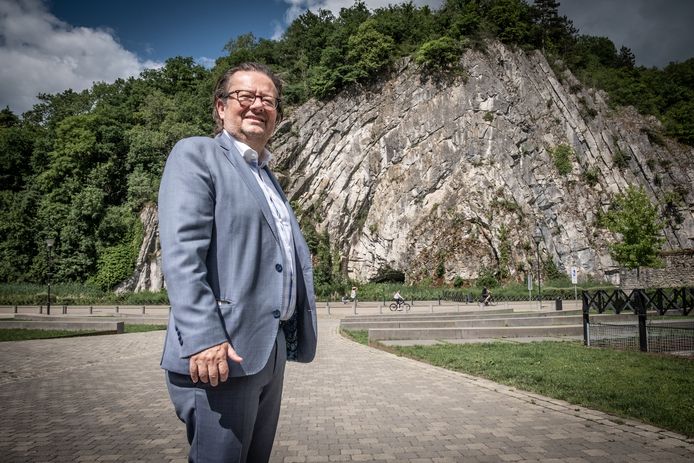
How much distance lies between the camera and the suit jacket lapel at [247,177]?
2.20 metres

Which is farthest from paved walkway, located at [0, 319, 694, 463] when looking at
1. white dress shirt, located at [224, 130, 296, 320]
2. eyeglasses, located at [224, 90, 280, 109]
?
eyeglasses, located at [224, 90, 280, 109]

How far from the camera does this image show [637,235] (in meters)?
36.4

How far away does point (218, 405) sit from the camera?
189 centimetres

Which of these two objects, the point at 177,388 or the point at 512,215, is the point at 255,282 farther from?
the point at 512,215

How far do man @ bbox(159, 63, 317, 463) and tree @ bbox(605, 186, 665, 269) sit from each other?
42.0 meters

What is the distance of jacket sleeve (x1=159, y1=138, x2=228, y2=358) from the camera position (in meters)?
1.80

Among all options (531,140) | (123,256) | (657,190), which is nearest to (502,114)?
(531,140)

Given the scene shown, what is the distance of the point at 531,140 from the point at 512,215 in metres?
9.55

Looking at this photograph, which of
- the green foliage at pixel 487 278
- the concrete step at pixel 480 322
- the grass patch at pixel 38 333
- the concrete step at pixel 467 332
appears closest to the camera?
the concrete step at pixel 467 332

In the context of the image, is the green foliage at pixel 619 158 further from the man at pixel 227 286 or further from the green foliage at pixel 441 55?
the man at pixel 227 286

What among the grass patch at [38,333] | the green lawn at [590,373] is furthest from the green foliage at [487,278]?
the grass patch at [38,333]

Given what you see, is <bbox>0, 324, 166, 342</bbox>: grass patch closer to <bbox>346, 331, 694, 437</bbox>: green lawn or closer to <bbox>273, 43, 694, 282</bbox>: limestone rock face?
<bbox>346, 331, 694, 437</bbox>: green lawn

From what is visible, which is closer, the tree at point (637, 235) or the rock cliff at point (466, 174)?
the tree at point (637, 235)

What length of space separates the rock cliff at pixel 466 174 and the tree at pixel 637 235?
153 inches
